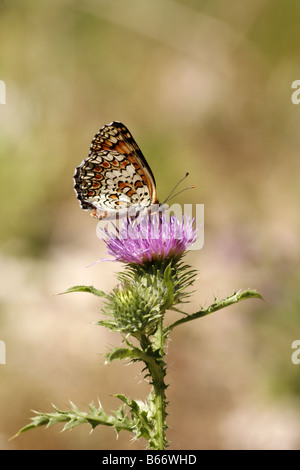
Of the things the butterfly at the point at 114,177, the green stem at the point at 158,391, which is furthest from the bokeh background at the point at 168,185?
the green stem at the point at 158,391

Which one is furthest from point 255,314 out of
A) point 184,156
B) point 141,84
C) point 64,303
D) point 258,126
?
point 141,84

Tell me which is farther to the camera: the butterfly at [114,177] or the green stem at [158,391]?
the butterfly at [114,177]

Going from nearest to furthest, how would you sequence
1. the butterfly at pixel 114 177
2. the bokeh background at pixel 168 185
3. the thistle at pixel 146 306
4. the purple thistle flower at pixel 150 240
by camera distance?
the thistle at pixel 146 306 → the purple thistle flower at pixel 150 240 → the butterfly at pixel 114 177 → the bokeh background at pixel 168 185

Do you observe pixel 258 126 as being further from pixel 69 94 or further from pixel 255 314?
pixel 255 314

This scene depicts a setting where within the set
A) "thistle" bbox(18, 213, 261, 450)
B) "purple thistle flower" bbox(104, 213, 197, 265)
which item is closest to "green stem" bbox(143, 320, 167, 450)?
"thistle" bbox(18, 213, 261, 450)

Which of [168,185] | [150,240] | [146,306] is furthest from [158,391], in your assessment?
[168,185]

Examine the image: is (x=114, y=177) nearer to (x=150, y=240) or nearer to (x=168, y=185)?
(x=150, y=240)

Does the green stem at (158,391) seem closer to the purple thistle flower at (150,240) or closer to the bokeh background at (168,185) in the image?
the purple thistle flower at (150,240)
